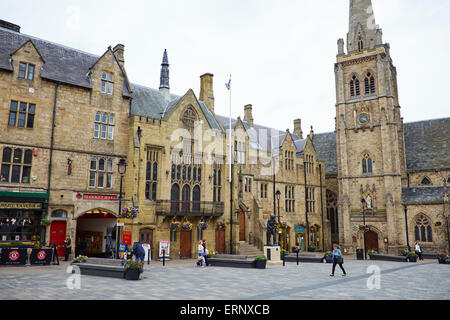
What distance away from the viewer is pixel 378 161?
151 feet

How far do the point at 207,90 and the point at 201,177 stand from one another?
10550mm

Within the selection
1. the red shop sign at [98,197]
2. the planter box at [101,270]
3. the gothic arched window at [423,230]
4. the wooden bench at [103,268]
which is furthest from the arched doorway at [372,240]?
the planter box at [101,270]

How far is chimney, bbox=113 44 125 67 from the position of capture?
31.5 meters

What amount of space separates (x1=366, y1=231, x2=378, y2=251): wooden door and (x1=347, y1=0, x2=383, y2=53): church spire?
24277mm

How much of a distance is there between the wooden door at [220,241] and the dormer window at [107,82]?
51.9ft

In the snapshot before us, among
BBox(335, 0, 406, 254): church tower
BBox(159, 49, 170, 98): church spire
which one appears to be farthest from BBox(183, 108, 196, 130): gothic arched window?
BBox(335, 0, 406, 254): church tower

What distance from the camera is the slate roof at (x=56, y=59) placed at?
25188mm

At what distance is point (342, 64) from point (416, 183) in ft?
61.3

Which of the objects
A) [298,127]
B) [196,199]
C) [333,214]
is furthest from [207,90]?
[333,214]

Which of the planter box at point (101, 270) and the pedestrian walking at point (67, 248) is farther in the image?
the pedestrian walking at point (67, 248)

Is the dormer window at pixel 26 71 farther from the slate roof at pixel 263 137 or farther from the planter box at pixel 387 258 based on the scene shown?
the planter box at pixel 387 258

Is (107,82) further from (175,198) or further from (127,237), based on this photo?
(127,237)
